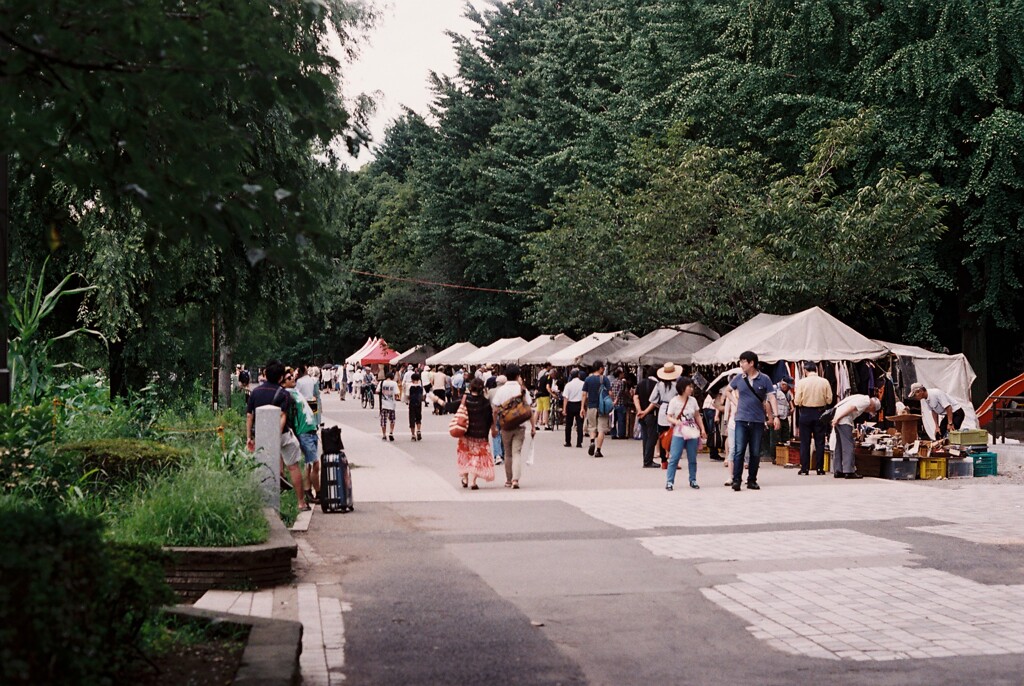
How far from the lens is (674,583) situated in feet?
29.8

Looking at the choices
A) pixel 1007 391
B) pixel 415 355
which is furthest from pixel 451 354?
pixel 1007 391

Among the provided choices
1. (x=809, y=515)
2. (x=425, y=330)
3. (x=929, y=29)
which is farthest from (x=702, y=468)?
(x=425, y=330)

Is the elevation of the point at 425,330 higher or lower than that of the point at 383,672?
higher

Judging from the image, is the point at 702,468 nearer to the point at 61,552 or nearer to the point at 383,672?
the point at 383,672

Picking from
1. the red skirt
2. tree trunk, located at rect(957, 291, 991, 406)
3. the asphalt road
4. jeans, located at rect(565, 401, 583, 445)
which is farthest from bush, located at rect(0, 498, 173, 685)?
tree trunk, located at rect(957, 291, 991, 406)

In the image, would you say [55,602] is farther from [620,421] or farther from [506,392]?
[620,421]

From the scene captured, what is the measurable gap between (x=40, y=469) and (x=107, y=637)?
5.46m

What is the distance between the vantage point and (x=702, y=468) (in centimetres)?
2084

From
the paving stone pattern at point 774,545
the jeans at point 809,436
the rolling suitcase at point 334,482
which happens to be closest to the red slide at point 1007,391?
the jeans at point 809,436

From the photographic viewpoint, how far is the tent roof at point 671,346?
88.4ft

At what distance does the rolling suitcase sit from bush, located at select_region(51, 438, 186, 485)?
114 inches

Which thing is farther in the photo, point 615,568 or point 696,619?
point 615,568

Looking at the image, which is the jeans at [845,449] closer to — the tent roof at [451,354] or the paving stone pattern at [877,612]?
the paving stone pattern at [877,612]

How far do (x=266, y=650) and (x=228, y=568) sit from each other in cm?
304
